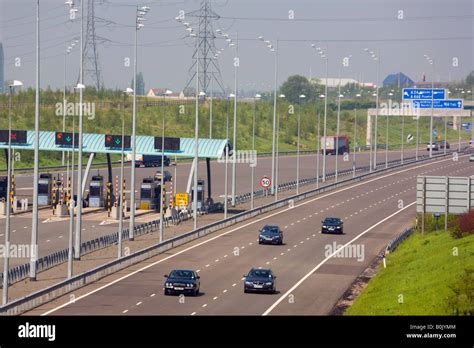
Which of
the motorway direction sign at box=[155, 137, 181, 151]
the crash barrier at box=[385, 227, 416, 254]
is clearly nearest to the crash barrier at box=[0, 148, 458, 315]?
the motorway direction sign at box=[155, 137, 181, 151]

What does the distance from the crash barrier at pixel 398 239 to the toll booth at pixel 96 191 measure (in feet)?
73.8

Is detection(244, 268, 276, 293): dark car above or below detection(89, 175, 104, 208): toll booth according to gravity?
below

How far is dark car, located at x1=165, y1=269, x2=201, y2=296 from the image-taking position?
1871 inches

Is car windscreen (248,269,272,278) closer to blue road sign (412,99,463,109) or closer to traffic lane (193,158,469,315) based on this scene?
traffic lane (193,158,469,315)

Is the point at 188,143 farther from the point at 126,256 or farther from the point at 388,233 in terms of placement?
the point at 126,256

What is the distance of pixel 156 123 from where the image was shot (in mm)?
160125

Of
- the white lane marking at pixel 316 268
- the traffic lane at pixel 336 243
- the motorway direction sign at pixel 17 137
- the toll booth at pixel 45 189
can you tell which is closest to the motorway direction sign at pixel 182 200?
the traffic lane at pixel 336 243

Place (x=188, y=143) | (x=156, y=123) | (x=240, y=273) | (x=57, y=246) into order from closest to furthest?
(x=240, y=273) < (x=57, y=246) < (x=188, y=143) < (x=156, y=123)

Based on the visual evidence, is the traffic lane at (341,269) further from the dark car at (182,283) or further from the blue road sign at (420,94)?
the blue road sign at (420,94)

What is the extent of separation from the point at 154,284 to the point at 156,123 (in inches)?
4342

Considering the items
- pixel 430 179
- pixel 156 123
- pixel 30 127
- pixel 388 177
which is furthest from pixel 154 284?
pixel 156 123

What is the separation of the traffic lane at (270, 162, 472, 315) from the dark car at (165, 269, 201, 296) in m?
3.66

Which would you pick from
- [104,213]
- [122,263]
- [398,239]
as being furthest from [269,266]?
[104,213]

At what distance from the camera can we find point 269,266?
58.3 meters
